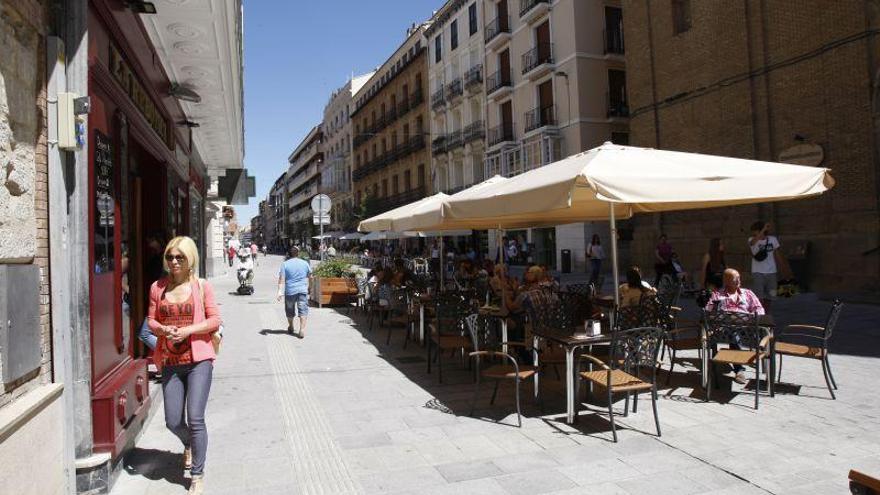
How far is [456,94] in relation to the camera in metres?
36.4

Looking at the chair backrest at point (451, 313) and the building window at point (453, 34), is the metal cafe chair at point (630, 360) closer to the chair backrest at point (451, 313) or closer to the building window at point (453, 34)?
the chair backrest at point (451, 313)

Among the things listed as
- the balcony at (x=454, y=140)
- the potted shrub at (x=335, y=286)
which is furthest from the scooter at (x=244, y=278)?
the balcony at (x=454, y=140)

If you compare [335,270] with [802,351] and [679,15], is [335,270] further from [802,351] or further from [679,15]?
[679,15]

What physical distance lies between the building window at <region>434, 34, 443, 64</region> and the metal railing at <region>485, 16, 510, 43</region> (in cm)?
728

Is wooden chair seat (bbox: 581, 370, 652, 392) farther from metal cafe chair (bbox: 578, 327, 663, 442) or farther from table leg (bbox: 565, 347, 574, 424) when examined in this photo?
table leg (bbox: 565, 347, 574, 424)

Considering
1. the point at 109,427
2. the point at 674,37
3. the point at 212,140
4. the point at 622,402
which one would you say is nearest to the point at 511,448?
the point at 622,402

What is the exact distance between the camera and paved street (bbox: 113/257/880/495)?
371 centimetres

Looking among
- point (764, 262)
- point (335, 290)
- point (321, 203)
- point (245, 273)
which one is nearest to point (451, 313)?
point (764, 262)

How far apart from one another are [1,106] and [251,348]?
246 inches

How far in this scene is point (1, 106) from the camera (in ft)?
9.09

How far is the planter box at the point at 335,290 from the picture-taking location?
1370 cm

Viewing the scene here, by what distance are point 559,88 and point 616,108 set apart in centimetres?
276

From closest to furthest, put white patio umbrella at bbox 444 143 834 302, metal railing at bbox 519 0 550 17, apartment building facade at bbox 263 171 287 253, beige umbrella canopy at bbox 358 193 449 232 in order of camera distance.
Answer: white patio umbrella at bbox 444 143 834 302, beige umbrella canopy at bbox 358 193 449 232, metal railing at bbox 519 0 550 17, apartment building facade at bbox 263 171 287 253

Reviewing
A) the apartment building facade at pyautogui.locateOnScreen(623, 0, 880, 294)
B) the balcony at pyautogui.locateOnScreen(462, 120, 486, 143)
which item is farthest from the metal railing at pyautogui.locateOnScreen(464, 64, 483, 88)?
the apartment building facade at pyautogui.locateOnScreen(623, 0, 880, 294)
